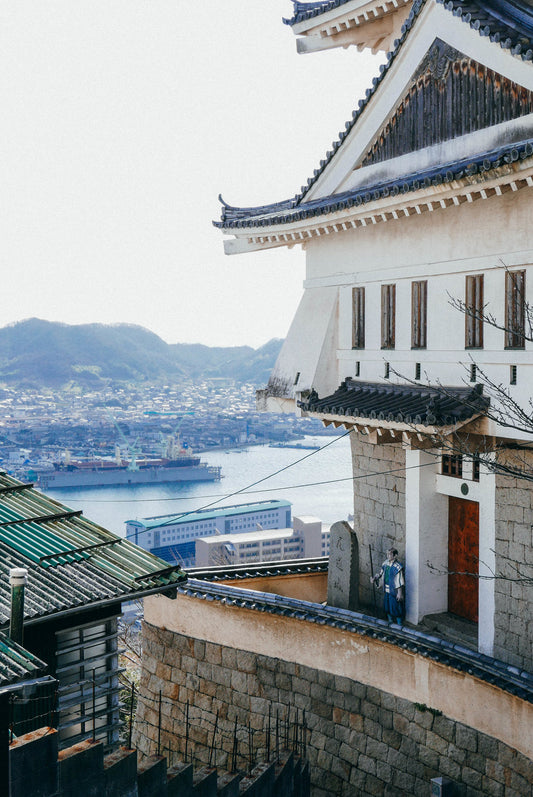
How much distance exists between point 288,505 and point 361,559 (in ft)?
190

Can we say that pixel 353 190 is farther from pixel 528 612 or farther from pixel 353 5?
pixel 528 612

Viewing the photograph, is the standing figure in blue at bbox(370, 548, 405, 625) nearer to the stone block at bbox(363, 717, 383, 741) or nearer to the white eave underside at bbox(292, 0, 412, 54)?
the stone block at bbox(363, 717, 383, 741)

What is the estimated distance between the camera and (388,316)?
13.1m

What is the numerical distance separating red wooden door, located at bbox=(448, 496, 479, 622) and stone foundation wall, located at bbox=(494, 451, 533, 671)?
103cm

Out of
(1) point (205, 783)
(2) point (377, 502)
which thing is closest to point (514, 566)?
(2) point (377, 502)

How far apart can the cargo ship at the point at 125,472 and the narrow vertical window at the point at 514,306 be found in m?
79.3

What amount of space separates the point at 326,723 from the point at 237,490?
73010mm

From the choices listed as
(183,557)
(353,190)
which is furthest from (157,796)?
(183,557)

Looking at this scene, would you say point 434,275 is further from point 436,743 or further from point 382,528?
point 436,743

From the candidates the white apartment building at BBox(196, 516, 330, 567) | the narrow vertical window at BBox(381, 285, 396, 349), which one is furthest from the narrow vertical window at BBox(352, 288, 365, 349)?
the white apartment building at BBox(196, 516, 330, 567)

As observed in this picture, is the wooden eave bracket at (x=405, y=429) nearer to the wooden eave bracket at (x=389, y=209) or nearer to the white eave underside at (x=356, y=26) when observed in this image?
the wooden eave bracket at (x=389, y=209)

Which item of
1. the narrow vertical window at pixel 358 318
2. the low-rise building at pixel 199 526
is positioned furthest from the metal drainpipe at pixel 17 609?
the low-rise building at pixel 199 526

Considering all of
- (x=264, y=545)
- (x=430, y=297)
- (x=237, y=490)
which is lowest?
(x=237, y=490)

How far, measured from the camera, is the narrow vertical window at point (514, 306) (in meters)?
10.6
